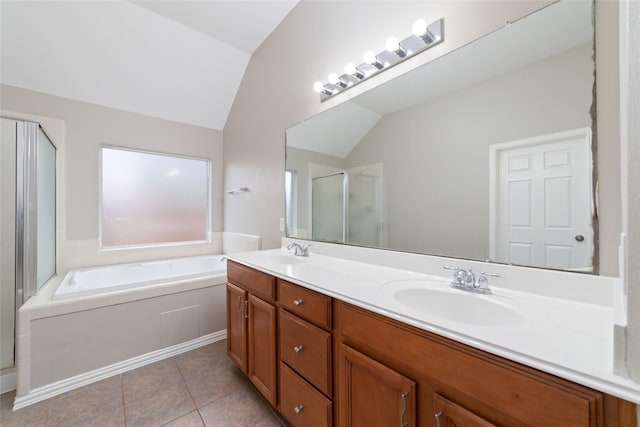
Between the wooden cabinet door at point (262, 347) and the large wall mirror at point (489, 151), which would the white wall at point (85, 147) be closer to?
the wooden cabinet door at point (262, 347)

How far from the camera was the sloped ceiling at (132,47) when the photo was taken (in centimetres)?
206

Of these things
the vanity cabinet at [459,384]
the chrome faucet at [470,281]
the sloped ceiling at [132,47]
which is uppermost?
the sloped ceiling at [132,47]

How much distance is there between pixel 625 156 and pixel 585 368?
0.42 m

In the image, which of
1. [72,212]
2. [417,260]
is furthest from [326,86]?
Answer: [72,212]

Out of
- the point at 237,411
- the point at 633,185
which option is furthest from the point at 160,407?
the point at 633,185

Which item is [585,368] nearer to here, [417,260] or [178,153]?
[417,260]

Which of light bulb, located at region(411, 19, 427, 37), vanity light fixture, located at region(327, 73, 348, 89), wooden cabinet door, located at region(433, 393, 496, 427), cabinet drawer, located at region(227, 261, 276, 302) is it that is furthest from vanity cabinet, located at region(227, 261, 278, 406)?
light bulb, located at region(411, 19, 427, 37)

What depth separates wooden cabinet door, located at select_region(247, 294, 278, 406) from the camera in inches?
54.1

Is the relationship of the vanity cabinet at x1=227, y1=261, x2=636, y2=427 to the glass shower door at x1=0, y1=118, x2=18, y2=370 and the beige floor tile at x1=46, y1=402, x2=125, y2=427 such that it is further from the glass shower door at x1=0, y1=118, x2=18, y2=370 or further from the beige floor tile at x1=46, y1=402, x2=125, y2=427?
the glass shower door at x1=0, y1=118, x2=18, y2=370

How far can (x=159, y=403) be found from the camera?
1.59 meters

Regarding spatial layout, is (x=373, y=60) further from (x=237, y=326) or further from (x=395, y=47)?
(x=237, y=326)

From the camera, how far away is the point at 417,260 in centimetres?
132

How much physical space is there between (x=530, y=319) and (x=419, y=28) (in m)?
1.32

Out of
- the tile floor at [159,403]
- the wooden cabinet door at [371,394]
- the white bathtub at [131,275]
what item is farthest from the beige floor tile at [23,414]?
the wooden cabinet door at [371,394]
